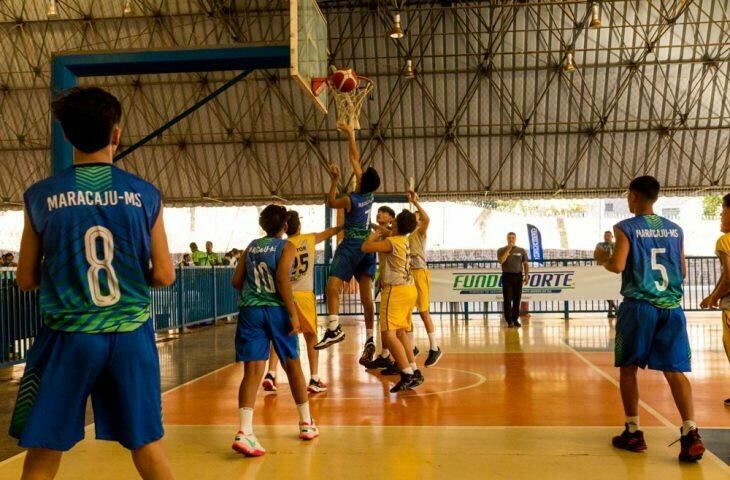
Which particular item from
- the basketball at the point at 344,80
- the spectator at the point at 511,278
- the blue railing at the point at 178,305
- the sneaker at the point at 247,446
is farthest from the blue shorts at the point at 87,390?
the spectator at the point at 511,278

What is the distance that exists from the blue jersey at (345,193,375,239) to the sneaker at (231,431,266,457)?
357 cm

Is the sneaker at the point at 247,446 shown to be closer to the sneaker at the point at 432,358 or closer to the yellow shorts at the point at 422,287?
the sneaker at the point at 432,358

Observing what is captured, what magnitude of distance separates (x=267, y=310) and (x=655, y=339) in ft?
8.68

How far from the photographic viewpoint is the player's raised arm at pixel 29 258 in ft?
9.82

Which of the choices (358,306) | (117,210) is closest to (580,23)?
(358,306)

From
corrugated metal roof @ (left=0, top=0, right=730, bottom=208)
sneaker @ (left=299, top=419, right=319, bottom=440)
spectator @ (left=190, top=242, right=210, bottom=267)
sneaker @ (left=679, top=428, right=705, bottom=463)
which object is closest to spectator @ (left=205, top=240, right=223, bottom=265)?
spectator @ (left=190, top=242, right=210, bottom=267)

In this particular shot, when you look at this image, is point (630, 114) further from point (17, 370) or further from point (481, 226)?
point (17, 370)

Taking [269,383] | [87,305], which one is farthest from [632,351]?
[269,383]

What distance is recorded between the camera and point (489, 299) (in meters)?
18.1

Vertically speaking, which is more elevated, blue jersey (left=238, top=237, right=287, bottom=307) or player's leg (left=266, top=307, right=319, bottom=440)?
blue jersey (left=238, top=237, right=287, bottom=307)

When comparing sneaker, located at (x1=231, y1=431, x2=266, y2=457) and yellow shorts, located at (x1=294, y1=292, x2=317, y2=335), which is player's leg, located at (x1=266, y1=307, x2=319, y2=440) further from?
yellow shorts, located at (x1=294, y1=292, x2=317, y2=335)

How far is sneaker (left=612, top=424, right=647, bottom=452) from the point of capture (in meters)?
5.33

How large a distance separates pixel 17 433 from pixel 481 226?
122 feet

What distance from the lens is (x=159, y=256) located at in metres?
3.09
